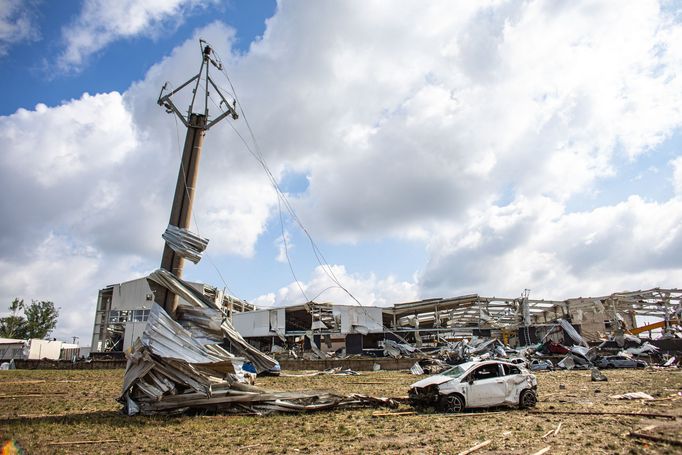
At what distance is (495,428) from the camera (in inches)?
381

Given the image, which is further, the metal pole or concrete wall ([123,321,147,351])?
concrete wall ([123,321,147,351])

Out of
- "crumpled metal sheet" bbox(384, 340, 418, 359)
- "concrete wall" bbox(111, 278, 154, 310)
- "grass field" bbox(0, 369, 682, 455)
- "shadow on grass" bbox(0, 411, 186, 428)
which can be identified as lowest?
"grass field" bbox(0, 369, 682, 455)

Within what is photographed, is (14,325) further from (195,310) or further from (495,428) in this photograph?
(495,428)

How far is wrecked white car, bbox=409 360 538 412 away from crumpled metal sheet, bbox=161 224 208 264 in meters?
7.09

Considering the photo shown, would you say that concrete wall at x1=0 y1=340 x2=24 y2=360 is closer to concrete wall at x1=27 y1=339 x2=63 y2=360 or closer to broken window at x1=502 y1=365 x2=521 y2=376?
concrete wall at x1=27 y1=339 x2=63 y2=360

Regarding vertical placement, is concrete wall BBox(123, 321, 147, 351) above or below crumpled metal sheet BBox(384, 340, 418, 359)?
above

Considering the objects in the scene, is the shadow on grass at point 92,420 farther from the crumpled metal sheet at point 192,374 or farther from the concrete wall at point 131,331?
the concrete wall at point 131,331

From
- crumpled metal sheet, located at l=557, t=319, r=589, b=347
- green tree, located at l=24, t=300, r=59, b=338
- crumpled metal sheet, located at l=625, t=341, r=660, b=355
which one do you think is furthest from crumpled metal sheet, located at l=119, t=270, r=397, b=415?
green tree, located at l=24, t=300, r=59, b=338

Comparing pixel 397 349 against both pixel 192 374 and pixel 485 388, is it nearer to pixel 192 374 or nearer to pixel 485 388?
pixel 485 388

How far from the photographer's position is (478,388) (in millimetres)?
12398

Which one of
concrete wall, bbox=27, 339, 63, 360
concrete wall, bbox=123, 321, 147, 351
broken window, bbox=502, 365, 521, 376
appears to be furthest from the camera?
concrete wall, bbox=27, 339, 63, 360

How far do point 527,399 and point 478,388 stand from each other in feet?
5.27

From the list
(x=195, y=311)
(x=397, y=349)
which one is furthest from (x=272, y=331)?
(x=195, y=311)

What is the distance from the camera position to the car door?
12.3m
